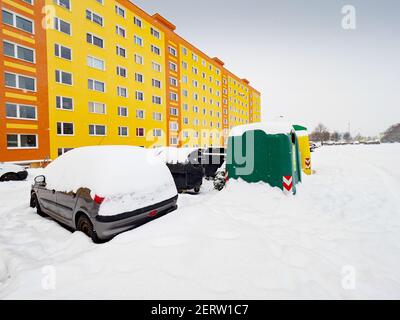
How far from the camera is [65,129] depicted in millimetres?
18000

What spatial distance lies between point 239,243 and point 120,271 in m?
1.72

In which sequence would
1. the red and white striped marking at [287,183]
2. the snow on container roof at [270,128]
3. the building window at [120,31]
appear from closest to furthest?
the red and white striped marking at [287,183]
the snow on container roof at [270,128]
the building window at [120,31]

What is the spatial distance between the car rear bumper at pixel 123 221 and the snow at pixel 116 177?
0.30 feet

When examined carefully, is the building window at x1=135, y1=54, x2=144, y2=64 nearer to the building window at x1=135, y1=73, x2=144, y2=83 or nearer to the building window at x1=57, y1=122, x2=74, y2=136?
the building window at x1=135, y1=73, x2=144, y2=83

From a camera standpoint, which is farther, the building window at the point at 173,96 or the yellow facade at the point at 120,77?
the building window at the point at 173,96

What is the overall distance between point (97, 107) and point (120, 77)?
4633mm

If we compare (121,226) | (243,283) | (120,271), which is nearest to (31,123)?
(121,226)

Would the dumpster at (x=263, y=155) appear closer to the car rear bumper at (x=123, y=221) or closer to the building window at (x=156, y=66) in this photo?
the car rear bumper at (x=123, y=221)

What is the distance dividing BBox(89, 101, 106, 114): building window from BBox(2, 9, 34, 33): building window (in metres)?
6.82

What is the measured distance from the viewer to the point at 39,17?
16.6 meters

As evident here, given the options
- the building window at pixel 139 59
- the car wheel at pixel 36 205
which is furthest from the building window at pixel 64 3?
the car wheel at pixel 36 205

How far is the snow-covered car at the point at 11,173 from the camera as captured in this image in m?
9.78
